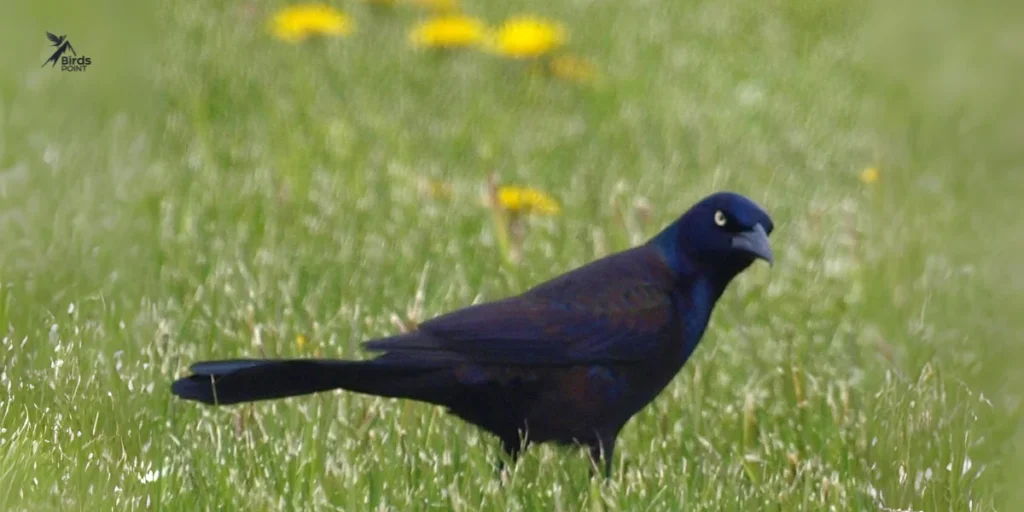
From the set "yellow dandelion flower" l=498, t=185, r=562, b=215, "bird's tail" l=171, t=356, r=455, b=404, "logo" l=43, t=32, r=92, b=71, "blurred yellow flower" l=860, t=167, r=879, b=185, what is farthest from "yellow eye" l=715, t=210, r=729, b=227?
"logo" l=43, t=32, r=92, b=71

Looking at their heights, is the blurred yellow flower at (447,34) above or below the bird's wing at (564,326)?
above

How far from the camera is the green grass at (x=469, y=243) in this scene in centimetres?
340

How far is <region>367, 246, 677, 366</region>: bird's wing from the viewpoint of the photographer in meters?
3.44

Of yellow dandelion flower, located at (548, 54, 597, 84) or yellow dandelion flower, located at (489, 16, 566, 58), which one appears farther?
yellow dandelion flower, located at (548, 54, 597, 84)

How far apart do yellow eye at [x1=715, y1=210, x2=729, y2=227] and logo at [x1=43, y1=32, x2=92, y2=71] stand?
8.07 feet

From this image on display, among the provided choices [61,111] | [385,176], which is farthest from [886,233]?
[61,111]

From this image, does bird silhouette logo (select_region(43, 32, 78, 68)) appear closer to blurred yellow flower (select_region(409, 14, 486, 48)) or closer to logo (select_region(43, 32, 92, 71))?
logo (select_region(43, 32, 92, 71))

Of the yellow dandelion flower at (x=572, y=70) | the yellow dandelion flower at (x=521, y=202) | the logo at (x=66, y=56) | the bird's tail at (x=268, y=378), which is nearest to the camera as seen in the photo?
the bird's tail at (x=268, y=378)

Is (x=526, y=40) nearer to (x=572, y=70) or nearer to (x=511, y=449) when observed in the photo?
(x=572, y=70)

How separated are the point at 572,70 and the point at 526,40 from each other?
0.35 m

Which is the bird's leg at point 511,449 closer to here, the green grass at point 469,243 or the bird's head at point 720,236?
the green grass at point 469,243

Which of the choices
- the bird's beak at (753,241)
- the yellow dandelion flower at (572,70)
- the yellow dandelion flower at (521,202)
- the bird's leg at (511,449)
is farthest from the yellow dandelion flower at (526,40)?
the bird's leg at (511,449)

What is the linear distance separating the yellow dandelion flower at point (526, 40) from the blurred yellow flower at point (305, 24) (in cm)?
89

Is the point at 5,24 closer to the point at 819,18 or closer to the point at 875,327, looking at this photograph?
the point at 875,327
